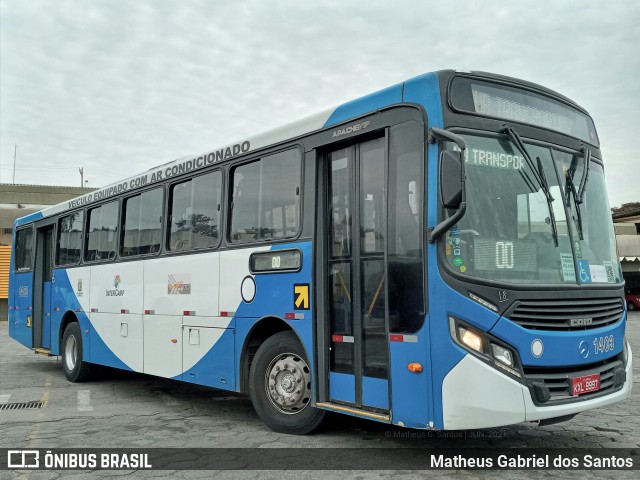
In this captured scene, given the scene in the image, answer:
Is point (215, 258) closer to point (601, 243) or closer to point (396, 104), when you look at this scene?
point (396, 104)

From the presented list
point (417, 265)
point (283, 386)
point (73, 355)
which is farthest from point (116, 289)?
point (417, 265)

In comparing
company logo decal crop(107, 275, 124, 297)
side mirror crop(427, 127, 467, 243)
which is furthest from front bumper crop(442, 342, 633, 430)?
company logo decal crop(107, 275, 124, 297)

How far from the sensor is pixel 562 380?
5.05 metres

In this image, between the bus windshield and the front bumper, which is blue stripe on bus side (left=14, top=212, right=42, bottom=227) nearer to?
the bus windshield

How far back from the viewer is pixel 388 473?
5145 millimetres

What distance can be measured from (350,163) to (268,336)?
7.16ft

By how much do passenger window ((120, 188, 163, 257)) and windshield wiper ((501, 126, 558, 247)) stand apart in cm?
529

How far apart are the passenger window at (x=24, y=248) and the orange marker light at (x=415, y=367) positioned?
10880 mm

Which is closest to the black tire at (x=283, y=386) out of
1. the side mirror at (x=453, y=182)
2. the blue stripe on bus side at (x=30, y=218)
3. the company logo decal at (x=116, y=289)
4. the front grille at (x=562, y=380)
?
the front grille at (x=562, y=380)

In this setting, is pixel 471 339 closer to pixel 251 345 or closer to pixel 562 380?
pixel 562 380

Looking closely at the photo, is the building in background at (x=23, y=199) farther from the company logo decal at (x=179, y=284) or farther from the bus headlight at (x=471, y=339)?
the bus headlight at (x=471, y=339)

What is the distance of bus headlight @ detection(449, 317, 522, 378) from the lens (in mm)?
4805

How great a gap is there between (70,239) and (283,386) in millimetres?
7185

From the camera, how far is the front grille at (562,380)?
4.87 m
